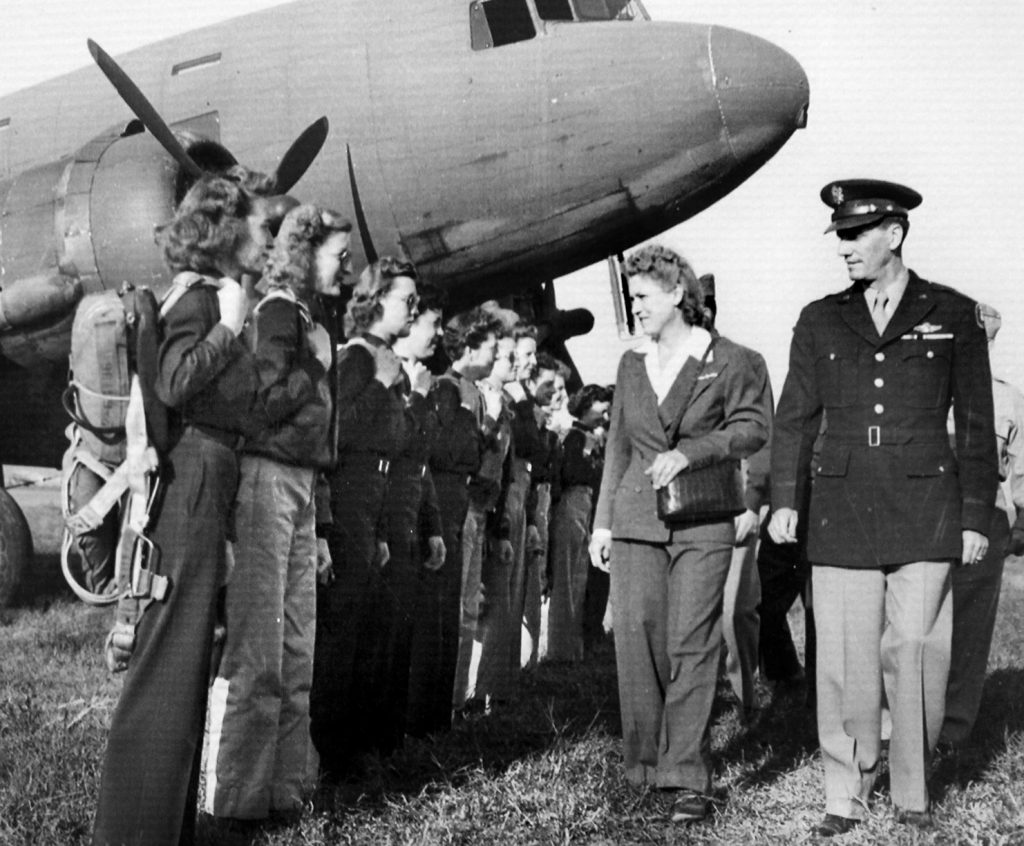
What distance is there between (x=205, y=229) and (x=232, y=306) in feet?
0.88

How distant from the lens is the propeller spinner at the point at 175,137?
7320 millimetres

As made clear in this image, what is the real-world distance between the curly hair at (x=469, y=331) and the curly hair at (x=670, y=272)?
7.23 ft

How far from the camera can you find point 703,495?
15.2 ft

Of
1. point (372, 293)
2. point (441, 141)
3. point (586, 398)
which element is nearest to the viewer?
point (372, 293)

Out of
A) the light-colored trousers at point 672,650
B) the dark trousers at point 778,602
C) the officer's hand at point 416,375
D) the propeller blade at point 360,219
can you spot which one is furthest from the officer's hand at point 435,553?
the propeller blade at point 360,219

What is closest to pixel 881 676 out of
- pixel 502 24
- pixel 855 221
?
pixel 855 221

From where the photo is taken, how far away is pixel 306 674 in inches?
168

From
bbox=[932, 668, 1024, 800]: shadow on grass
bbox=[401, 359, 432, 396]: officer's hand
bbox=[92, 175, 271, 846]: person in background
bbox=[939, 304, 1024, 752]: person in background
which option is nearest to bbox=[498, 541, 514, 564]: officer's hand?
bbox=[401, 359, 432, 396]: officer's hand

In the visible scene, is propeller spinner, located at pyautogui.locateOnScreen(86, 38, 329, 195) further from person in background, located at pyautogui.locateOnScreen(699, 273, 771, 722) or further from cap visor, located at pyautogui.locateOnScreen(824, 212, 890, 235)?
cap visor, located at pyautogui.locateOnScreen(824, 212, 890, 235)

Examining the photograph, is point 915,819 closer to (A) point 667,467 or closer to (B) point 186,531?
(A) point 667,467

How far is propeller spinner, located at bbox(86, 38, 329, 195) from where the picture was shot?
24.0 feet

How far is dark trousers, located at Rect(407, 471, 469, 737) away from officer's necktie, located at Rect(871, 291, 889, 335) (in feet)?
7.59

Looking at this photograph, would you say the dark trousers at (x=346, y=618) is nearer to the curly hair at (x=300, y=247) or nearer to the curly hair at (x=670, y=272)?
the curly hair at (x=300, y=247)

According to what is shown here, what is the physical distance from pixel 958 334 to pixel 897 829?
180cm
